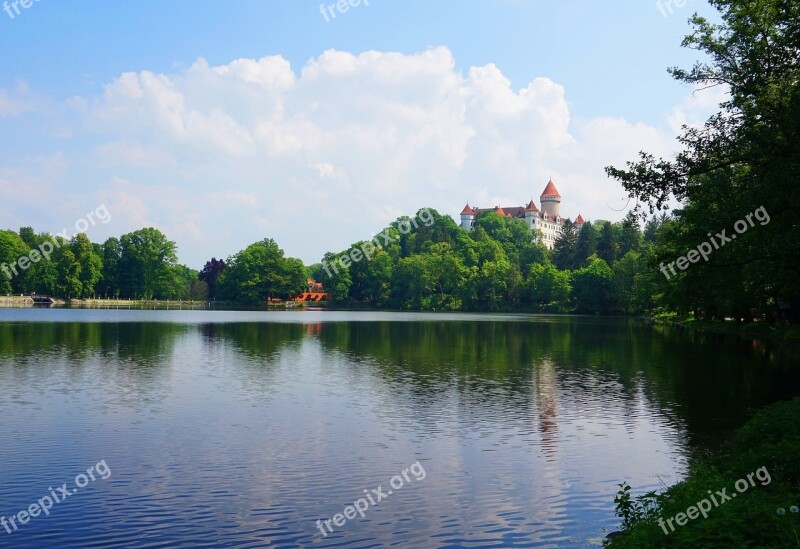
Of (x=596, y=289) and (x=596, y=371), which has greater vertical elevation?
(x=596, y=289)

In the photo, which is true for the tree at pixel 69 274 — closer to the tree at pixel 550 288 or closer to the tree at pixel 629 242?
the tree at pixel 550 288

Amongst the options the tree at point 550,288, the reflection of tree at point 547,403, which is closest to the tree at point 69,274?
the tree at point 550,288

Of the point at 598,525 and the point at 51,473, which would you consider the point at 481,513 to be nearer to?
the point at 598,525

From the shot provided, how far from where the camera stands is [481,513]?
15.5 meters

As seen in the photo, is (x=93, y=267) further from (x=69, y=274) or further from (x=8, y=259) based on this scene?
(x=8, y=259)

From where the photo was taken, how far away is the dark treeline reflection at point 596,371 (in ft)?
98.5

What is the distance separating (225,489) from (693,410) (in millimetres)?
20024

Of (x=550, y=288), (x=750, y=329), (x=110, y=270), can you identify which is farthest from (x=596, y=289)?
(x=110, y=270)

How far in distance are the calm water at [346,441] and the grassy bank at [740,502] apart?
1.67 m

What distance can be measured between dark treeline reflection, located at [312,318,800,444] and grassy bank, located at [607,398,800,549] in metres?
7.47

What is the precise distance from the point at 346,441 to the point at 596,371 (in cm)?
2415

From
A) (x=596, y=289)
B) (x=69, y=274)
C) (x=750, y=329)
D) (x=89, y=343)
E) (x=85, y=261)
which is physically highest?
(x=85, y=261)

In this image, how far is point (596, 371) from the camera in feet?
137

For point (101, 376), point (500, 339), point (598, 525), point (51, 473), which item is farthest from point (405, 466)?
point (500, 339)
